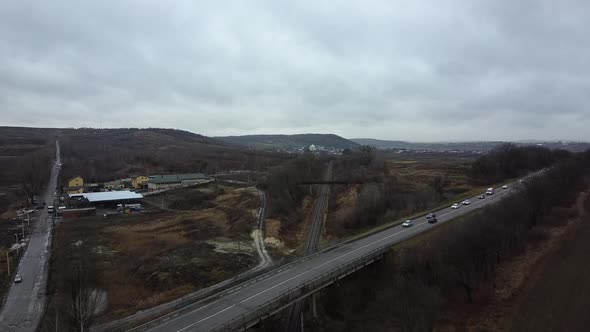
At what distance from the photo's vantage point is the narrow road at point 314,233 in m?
33.4

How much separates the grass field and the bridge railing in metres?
13.0

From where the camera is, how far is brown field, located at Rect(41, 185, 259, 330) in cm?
3491

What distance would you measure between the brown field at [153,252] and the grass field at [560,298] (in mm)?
27061

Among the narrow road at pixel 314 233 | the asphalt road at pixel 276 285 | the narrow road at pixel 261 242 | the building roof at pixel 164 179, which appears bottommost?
the narrow road at pixel 314 233

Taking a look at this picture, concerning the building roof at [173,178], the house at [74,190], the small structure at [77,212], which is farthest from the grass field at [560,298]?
the house at [74,190]

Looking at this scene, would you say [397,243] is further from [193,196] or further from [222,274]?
[193,196]

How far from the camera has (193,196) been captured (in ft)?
278

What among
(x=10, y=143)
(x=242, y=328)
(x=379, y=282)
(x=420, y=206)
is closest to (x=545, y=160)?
(x=420, y=206)

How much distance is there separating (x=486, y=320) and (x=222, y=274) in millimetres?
24765

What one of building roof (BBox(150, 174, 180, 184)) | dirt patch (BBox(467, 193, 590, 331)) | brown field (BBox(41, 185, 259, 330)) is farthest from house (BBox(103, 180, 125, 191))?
dirt patch (BBox(467, 193, 590, 331))

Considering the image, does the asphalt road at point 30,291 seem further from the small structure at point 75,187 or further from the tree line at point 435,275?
the small structure at point 75,187

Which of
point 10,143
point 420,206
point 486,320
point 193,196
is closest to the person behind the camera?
point 486,320

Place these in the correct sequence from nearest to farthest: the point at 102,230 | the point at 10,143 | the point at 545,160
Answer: the point at 102,230 < the point at 545,160 < the point at 10,143

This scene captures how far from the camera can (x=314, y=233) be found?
195 feet
